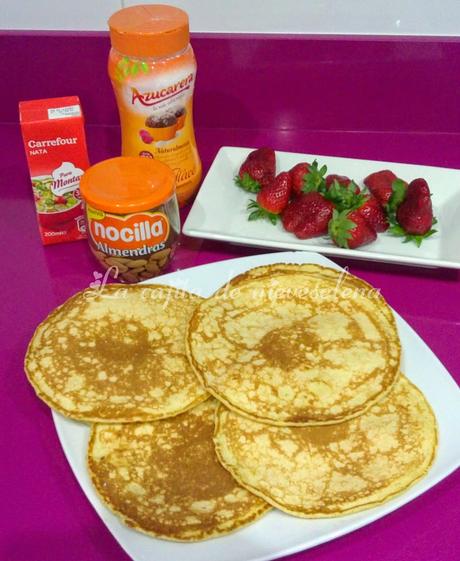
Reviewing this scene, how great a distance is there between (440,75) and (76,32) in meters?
1.10

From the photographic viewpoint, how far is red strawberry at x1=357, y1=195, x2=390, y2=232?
1586 millimetres

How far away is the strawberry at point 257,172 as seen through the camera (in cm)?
174

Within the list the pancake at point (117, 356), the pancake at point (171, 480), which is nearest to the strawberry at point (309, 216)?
the pancake at point (117, 356)

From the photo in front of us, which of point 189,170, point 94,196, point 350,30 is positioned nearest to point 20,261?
point 94,196

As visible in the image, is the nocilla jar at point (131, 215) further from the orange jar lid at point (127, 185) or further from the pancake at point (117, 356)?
the pancake at point (117, 356)

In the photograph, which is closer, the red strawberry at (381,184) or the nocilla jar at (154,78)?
the nocilla jar at (154,78)

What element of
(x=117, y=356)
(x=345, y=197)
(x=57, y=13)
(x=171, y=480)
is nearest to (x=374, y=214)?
(x=345, y=197)

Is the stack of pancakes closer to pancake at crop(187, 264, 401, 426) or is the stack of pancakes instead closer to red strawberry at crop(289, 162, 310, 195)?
pancake at crop(187, 264, 401, 426)

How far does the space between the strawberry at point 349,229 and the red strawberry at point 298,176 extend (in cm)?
19

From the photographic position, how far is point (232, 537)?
0.99 meters

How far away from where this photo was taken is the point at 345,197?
1600 mm

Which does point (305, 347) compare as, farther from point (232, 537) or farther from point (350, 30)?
point (350, 30)

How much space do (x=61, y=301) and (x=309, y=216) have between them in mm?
656

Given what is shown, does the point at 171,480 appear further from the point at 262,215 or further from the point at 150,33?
the point at 150,33
